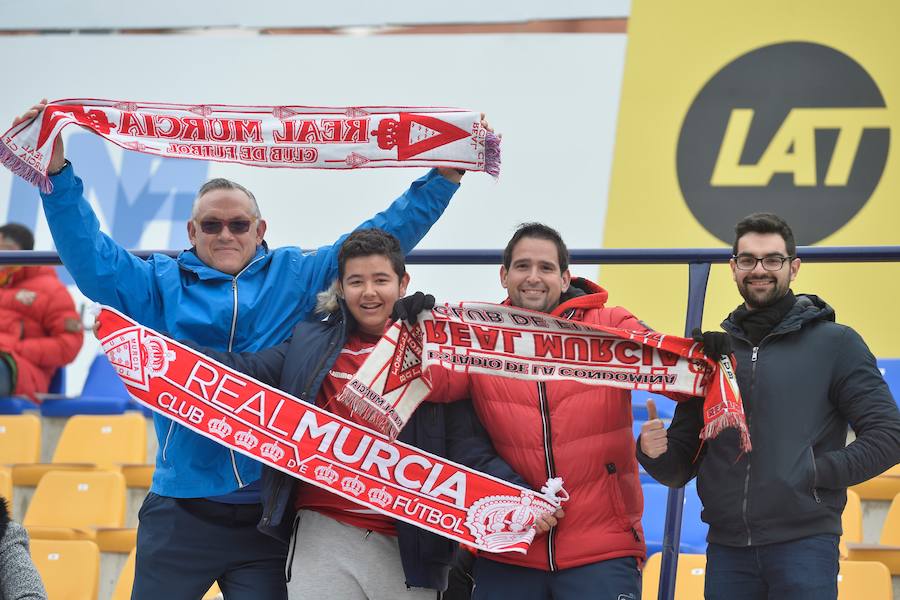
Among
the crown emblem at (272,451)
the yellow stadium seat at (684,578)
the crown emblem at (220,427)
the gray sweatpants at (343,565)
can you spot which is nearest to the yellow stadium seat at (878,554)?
the yellow stadium seat at (684,578)

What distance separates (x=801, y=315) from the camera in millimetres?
3174

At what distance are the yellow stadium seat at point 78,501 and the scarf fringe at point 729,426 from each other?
326cm

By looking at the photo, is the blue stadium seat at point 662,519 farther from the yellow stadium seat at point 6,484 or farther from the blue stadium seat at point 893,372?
the yellow stadium seat at point 6,484

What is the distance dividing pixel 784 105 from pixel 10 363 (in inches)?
194

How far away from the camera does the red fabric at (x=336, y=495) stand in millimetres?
3184

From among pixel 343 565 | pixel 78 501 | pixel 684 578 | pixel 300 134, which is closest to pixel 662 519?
pixel 684 578

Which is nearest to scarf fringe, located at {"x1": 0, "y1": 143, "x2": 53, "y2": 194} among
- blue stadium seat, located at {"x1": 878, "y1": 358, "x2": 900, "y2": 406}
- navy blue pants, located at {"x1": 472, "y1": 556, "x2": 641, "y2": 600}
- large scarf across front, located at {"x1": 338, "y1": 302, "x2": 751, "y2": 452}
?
large scarf across front, located at {"x1": 338, "y1": 302, "x2": 751, "y2": 452}

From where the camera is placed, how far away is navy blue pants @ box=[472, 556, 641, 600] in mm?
3004

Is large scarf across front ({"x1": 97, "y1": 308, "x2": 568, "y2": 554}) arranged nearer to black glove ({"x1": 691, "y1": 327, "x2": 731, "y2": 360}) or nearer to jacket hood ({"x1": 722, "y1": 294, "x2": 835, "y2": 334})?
black glove ({"x1": 691, "y1": 327, "x2": 731, "y2": 360})

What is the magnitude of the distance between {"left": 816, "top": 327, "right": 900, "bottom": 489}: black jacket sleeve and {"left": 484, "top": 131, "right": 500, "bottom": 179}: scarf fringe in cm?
114

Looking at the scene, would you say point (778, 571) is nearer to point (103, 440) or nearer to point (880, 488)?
point (880, 488)

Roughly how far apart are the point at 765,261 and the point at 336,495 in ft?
4.35

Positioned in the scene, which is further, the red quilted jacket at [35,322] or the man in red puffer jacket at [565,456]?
the red quilted jacket at [35,322]

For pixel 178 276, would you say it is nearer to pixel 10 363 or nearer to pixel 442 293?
pixel 10 363
